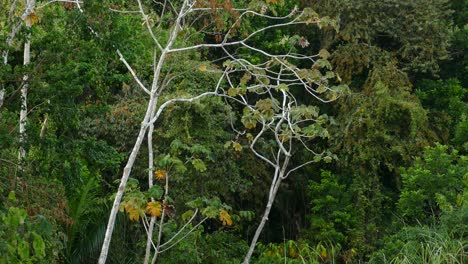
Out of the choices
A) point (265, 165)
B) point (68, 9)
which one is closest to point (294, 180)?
point (265, 165)

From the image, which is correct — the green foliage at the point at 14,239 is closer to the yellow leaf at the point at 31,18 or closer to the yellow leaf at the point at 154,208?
the yellow leaf at the point at 154,208

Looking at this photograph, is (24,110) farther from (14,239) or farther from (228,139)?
(228,139)

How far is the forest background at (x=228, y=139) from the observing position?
7730mm

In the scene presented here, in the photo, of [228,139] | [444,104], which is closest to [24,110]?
A: [228,139]

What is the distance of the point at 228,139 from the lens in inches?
447

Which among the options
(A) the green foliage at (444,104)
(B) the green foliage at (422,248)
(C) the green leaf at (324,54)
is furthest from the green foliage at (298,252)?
(C) the green leaf at (324,54)

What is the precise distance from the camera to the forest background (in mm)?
7730

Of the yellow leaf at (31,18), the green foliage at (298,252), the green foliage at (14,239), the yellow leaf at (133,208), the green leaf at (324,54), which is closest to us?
the green foliage at (14,239)

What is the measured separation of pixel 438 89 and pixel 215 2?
6.81 meters

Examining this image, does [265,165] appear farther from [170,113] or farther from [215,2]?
[215,2]

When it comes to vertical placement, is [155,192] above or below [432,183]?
above

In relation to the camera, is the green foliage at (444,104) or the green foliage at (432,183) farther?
the green foliage at (444,104)

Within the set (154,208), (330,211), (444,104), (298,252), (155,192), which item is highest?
(155,192)

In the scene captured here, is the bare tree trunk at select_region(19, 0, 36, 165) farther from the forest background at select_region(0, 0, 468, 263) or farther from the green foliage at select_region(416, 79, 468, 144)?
the green foliage at select_region(416, 79, 468, 144)
